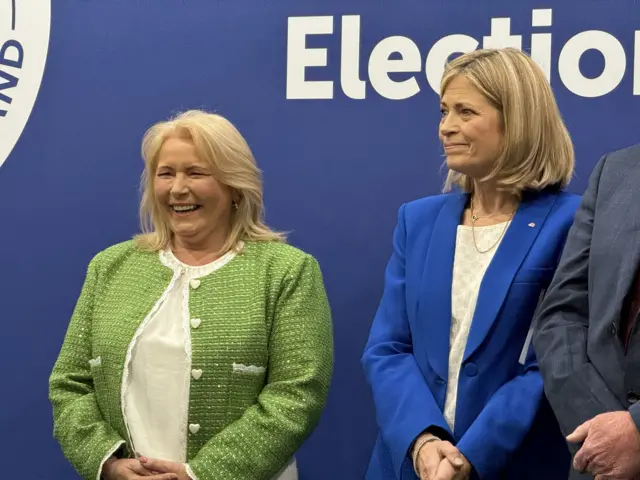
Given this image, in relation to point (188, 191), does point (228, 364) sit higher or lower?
lower

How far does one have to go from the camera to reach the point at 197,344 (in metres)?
2.94

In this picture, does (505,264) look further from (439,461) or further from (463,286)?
(439,461)

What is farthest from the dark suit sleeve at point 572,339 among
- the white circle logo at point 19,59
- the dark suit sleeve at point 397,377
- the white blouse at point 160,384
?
the white circle logo at point 19,59

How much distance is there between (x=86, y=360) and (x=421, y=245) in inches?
37.8

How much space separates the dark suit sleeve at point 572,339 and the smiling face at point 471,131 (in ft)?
1.33

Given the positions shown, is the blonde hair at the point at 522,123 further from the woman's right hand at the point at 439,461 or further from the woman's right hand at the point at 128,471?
the woman's right hand at the point at 128,471

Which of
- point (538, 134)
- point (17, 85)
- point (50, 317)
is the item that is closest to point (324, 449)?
point (50, 317)

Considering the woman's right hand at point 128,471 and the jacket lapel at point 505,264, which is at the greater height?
the jacket lapel at point 505,264

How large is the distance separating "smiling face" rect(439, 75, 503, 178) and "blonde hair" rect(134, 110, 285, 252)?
1.88 ft

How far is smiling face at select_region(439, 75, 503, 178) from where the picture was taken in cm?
291

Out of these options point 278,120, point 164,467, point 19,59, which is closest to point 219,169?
point 278,120

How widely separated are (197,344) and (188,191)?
427 millimetres

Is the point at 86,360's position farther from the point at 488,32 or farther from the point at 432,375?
the point at 488,32

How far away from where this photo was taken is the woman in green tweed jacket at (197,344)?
2.93 metres
